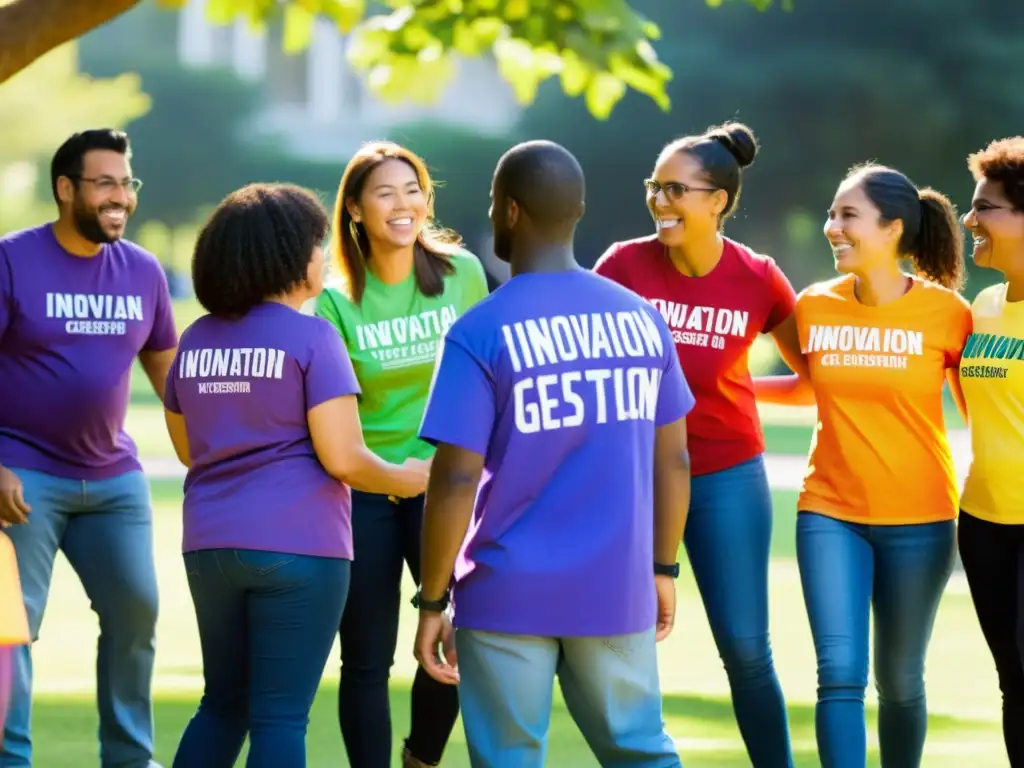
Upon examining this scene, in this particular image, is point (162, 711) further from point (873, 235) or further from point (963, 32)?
point (963, 32)

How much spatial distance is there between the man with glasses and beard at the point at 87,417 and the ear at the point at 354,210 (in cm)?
90

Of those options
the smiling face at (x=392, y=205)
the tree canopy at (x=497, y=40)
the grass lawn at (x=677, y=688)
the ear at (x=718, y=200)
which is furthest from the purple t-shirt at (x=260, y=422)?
the tree canopy at (x=497, y=40)

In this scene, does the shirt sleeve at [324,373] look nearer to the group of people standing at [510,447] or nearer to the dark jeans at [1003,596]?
the group of people standing at [510,447]

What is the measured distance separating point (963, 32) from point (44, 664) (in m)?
31.5

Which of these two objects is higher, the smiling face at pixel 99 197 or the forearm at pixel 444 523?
the smiling face at pixel 99 197

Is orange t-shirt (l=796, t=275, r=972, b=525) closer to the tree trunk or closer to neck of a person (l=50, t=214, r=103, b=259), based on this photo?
neck of a person (l=50, t=214, r=103, b=259)

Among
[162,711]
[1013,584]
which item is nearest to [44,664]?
[162,711]

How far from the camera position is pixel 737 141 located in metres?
6.39

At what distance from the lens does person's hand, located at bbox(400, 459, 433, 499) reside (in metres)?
5.67

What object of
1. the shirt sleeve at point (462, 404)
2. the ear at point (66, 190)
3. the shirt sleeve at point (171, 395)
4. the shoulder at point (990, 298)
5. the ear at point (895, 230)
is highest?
the ear at point (66, 190)

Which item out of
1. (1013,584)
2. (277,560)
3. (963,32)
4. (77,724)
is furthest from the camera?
(963,32)

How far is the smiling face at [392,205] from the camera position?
6.28 m

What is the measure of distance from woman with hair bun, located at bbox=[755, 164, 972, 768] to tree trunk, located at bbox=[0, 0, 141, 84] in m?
2.69

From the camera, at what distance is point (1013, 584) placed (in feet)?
19.6
